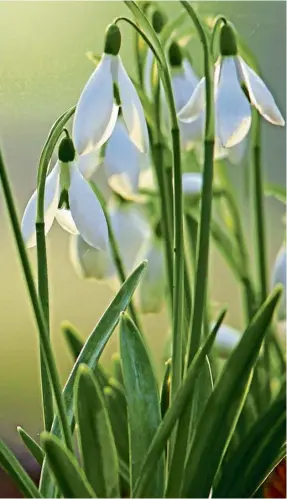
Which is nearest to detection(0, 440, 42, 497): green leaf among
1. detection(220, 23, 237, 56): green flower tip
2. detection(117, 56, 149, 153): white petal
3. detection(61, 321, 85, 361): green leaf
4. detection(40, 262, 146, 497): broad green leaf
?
detection(40, 262, 146, 497): broad green leaf

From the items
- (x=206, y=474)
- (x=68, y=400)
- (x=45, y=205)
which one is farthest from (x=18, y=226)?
(x=206, y=474)

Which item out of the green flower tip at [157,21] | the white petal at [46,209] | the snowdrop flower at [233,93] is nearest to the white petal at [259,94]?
the snowdrop flower at [233,93]

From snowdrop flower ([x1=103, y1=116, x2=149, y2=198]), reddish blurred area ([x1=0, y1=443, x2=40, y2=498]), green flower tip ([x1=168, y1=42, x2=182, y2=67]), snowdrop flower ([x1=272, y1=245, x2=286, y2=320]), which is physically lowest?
reddish blurred area ([x1=0, y1=443, x2=40, y2=498])

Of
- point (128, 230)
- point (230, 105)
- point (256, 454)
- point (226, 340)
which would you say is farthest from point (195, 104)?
point (256, 454)

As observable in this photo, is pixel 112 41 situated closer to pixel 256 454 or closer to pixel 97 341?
pixel 97 341

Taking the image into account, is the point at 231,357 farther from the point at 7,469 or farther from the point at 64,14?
the point at 64,14

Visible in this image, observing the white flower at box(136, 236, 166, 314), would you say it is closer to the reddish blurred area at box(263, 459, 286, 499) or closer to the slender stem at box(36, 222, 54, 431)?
the slender stem at box(36, 222, 54, 431)
